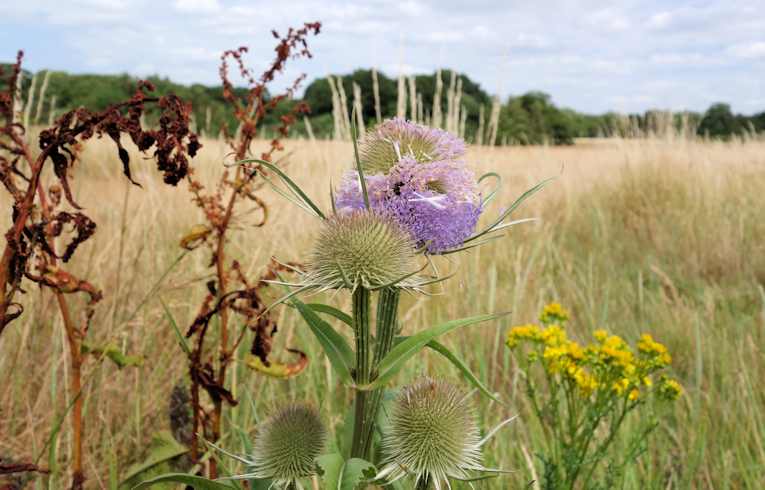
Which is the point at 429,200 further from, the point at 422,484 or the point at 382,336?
the point at 422,484

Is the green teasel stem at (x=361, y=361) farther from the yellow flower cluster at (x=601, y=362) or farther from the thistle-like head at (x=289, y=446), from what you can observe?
the yellow flower cluster at (x=601, y=362)

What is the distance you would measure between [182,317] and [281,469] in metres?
2.15

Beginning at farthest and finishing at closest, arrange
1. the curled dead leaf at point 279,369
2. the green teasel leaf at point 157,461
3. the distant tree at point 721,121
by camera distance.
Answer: the distant tree at point 721,121 < the curled dead leaf at point 279,369 < the green teasel leaf at point 157,461

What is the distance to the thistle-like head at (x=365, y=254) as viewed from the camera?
986 mm

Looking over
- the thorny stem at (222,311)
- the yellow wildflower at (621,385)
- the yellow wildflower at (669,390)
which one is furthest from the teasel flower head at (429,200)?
the yellow wildflower at (669,390)

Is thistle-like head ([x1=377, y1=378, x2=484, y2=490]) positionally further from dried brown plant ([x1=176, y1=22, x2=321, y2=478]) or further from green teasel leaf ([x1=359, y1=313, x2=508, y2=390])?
dried brown plant ([x1=176, y1=22, x2=321, y2=478])

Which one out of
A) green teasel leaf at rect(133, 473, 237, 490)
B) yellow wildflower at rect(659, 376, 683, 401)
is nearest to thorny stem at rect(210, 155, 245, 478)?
green teasel leaf at rect(133, 473, 237, 490)

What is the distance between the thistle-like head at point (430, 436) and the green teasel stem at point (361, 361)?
0.06m

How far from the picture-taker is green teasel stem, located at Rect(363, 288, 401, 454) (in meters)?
1.03

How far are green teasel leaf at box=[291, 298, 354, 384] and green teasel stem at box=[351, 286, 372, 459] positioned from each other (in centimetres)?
2

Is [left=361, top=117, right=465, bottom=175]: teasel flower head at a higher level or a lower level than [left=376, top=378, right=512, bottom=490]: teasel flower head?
higher

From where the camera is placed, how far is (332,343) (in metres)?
1.02

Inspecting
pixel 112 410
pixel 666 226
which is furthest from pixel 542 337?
pixel 666 226

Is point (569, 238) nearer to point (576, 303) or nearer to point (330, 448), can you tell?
point (576, 303)
